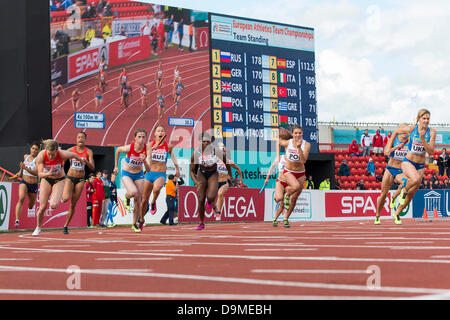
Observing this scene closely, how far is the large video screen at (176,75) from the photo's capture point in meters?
28.1

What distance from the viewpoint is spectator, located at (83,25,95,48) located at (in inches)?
1115

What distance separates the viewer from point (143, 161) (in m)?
15.0

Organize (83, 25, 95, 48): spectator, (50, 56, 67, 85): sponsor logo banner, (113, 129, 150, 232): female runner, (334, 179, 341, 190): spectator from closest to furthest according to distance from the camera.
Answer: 1. (113, 129, 150, 232): female runner
2. (50, 56, 67, 85): sponsor logo banner
3. (83, 25, 95, 48): spectator
4. (334, 179, 341, 190): spectator

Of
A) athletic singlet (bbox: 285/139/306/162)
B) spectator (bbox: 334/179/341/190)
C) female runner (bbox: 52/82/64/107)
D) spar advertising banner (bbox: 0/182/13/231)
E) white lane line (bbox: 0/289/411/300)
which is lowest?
white lane line (bbox: 0/289/411/300)

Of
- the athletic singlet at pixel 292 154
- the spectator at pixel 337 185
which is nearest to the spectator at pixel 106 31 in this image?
the spectator at pixel 337 185

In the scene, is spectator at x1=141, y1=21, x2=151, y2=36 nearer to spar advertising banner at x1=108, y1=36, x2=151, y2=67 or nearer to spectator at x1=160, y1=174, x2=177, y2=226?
spar advertising banner at x1=108, y1=36, x2=151, y2=67

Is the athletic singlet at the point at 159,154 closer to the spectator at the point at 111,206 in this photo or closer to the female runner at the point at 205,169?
the female runner at the point at 205,169

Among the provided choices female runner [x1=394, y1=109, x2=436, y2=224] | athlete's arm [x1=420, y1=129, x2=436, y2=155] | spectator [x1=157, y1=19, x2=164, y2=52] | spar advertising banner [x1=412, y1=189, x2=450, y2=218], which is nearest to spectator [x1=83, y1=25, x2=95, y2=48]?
spectator [x1=157, y1=19, x2=164, y2=52]

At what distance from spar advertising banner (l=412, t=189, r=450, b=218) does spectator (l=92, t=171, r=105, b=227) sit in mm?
13471

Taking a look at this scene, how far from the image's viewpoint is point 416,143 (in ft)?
49.3

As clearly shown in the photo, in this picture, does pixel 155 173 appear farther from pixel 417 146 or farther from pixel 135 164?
pixel 417 146

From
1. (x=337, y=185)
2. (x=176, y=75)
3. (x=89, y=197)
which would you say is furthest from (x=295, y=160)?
(x=337, y=185)

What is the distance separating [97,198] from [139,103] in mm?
9563

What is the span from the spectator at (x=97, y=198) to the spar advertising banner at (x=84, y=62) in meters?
8.07
